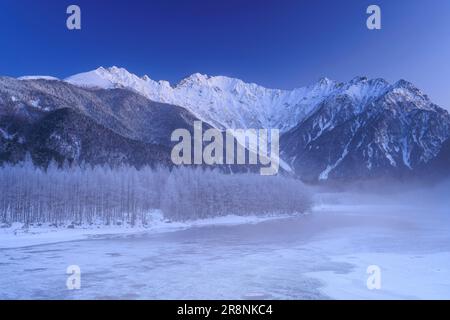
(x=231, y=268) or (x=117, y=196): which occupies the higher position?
(x=117, y=196)

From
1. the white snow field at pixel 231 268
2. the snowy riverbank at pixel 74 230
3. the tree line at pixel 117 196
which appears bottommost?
the snowy riverbank at pixel 74 230

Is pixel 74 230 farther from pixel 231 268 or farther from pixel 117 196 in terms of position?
pixel 231 268

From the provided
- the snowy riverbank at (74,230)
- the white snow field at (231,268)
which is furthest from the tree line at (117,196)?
the white snow field at (231,268)

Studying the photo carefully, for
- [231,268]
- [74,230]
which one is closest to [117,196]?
[74,230]

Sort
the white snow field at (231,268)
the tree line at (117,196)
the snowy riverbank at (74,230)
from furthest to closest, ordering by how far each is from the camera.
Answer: the tree line at (117,196) → the snowy riverbank at (74,230) → the white snow field at (231,268)

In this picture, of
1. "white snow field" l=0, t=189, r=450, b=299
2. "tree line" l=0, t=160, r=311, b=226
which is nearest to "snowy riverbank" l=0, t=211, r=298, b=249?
"tree line" l=0, t=160, r=311, b=226

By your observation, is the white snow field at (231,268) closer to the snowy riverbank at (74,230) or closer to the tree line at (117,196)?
the snowy riverbank at (74,230)

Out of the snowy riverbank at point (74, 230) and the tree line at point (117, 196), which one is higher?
the tree line at point (117, 196)

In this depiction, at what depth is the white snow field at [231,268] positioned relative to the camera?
81.1ft

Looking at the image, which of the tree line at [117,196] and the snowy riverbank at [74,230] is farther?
the tree line at [117,196]

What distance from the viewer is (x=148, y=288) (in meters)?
25.8

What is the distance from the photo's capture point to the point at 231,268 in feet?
110

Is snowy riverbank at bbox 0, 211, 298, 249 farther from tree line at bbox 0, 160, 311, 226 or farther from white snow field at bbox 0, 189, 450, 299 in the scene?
white snow field at bbox 0, 189, 450, 299
